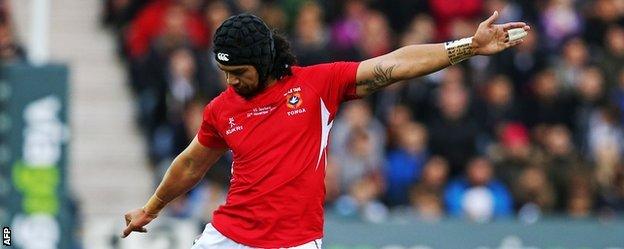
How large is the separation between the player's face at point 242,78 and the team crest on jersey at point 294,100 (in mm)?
175

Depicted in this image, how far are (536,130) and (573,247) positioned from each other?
9.92 ft

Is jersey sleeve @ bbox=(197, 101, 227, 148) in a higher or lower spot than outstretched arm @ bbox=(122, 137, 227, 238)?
higher

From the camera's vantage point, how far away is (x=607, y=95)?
17.5 meters

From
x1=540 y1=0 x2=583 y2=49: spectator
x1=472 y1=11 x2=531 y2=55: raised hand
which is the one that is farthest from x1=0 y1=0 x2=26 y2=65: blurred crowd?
x1=472 y1=11 x2=531 y2=55: raised hand

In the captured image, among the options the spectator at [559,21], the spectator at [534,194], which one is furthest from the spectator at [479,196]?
the spectator at [559,21]

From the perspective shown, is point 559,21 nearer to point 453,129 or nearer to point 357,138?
point 453,129

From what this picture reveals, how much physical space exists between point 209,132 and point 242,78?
57 cm

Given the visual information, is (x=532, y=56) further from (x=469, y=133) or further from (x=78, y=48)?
(x=78, y=48)

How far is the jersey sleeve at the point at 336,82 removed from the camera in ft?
29.1

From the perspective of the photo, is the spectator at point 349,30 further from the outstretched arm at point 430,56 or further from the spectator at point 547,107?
the outstretched arm at point 430,56

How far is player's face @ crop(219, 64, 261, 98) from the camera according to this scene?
8732mm

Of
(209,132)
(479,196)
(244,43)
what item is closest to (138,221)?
(209,132)

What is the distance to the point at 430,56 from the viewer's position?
28.4ft

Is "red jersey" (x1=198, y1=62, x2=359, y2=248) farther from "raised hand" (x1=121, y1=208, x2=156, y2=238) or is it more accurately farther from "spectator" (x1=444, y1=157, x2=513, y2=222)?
"spectator" (x1=444, y1=157, x2=513, y2=222)
